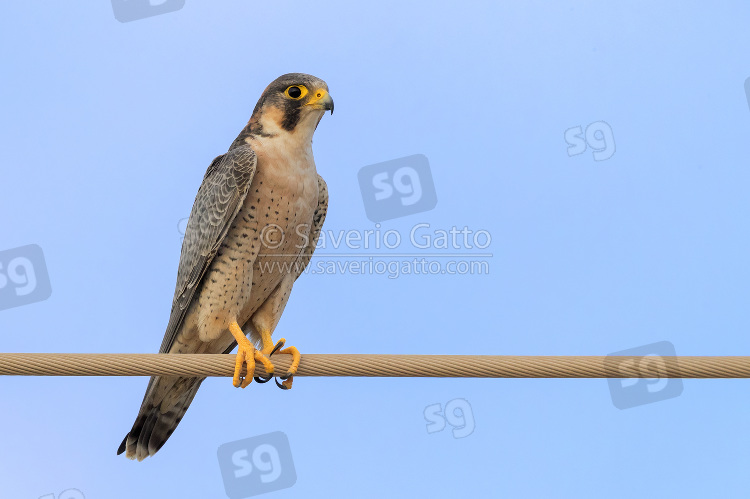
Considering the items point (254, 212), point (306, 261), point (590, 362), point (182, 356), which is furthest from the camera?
point (306, 261)

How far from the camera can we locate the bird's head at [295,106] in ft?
15.4

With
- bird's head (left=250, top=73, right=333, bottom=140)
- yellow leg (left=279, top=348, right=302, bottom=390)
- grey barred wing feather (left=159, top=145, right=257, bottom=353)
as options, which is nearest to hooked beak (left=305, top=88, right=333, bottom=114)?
bird's head (left=250, top=73, right=333, bottom=140)

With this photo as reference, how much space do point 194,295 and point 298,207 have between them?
86 cm

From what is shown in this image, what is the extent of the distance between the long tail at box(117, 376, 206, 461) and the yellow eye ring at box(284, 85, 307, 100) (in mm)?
1918

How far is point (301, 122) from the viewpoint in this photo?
4.72 metres

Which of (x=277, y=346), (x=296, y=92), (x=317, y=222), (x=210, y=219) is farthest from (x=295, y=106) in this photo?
(x=277, y=346)

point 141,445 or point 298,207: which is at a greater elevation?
point 298,207

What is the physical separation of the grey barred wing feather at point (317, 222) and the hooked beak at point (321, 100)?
20.5 inches

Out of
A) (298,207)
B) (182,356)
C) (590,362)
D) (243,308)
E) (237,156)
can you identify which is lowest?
(590,362)

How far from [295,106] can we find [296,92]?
3.5 inches

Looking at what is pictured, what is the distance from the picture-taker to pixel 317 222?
4.97 meters

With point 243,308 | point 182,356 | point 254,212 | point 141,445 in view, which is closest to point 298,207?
point 254,212

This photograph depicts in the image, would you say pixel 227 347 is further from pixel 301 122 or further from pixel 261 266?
pixel 301 122

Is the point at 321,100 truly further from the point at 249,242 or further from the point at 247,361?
the point at 247,361
